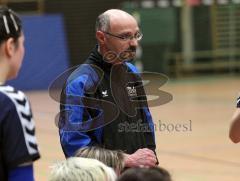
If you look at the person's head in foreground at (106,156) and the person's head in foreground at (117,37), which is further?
the person's head in foreground at (117,37)

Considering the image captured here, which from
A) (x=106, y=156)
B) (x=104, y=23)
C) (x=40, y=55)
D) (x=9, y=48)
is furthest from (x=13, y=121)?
(x=40, y=55)

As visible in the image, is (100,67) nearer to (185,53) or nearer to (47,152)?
(47,152)

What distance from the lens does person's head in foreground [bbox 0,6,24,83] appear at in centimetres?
220

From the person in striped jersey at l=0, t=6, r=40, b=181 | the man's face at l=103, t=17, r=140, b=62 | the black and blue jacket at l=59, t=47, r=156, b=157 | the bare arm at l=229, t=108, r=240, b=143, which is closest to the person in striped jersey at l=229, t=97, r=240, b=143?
the bare arm at l=229, t=108, r=240, b=143

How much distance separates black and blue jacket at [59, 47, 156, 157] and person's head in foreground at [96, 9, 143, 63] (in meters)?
0.06

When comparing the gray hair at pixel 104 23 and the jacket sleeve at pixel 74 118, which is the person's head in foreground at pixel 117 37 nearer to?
the gray hair at pixel 104 23

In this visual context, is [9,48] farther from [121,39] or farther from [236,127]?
[121,39]

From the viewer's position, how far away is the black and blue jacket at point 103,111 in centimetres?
337

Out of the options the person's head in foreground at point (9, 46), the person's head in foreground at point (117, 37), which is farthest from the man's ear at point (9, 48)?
the person's head in foreground at point (117, 37)

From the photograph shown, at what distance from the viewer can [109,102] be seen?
352 cm

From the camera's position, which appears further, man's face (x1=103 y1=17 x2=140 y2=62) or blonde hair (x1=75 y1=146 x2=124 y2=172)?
man's face (x1=103 y1=17 x2=140 y2=62)

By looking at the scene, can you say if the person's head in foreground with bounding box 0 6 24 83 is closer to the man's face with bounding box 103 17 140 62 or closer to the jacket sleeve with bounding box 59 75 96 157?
the jacket sleeve with bounding box 59 75 96 157

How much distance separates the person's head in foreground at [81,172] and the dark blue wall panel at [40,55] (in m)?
13.9

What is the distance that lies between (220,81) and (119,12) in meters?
13.8
